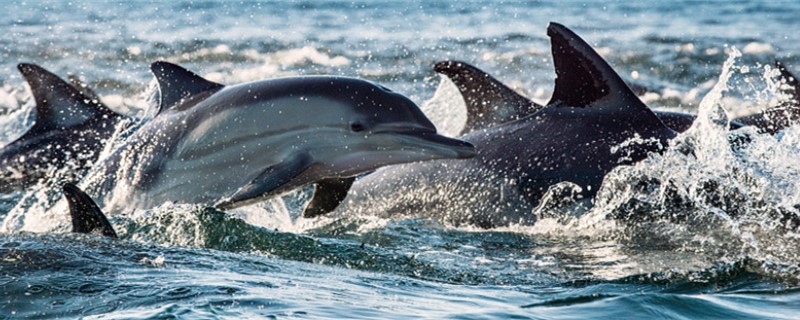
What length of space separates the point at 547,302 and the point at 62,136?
4.71 m

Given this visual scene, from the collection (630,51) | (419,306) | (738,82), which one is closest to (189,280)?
(419,306)

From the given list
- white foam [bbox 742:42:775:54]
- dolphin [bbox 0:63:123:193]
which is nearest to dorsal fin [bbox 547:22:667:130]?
dolphin [bbox 0:63:123:193]

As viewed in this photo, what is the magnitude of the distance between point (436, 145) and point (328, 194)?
82 centimetres

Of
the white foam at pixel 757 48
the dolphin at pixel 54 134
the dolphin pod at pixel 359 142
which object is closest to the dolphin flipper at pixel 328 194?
the dolphin pod at pixel 359 142

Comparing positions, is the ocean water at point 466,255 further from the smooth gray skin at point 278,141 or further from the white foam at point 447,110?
the smooth gray skin at point 278,141

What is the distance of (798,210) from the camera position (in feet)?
25.9

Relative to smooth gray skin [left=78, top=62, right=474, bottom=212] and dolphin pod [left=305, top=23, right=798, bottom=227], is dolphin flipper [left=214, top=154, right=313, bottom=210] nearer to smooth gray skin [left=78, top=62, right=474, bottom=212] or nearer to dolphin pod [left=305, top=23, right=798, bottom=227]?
smooth gray skin [left=78, top=62, right=474, bottom=212]

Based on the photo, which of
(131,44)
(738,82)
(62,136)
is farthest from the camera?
(131,44)

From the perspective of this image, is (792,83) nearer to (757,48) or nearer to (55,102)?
(55,102)

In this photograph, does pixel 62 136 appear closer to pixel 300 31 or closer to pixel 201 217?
pixel 201 217

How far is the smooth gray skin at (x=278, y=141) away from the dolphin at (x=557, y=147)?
108 cm

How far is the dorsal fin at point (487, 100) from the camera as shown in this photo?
8828 mm

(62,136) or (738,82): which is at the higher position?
(738,82)

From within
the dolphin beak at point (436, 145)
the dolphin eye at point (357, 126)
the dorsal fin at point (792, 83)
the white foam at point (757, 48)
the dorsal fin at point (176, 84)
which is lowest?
the dolphin beak at point (436, 145)
